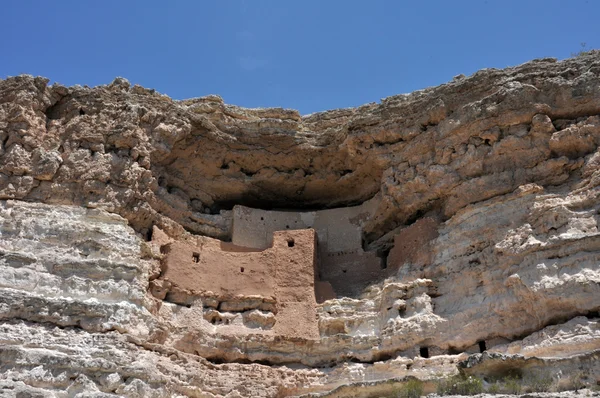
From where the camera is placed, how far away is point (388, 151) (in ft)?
57.0

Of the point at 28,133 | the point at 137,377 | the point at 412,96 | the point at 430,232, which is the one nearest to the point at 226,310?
the point at 137,377

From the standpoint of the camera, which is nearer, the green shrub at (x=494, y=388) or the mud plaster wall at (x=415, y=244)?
the green shrub at (x=494, y=388)

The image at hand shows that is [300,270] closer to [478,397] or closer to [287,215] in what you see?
[287,215]

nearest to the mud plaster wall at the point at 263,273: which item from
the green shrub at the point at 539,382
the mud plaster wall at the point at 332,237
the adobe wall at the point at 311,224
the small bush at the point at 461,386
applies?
the mud plaster wall at the point at 332,237

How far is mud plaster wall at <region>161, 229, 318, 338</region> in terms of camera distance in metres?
15.2

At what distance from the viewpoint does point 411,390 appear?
40.3 ft

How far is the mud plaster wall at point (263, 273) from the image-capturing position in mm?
15242

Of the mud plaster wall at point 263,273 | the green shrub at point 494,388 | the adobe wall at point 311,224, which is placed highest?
the adobe wall at point 311,224

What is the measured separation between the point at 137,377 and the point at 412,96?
9.32 metres

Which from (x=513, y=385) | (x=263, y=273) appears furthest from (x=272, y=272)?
(x=513, y=385)

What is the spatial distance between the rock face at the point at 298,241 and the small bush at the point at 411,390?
35 centimetres

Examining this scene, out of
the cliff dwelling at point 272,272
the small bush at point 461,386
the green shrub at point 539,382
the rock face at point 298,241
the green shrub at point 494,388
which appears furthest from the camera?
the cliff dwelling at point 272,272

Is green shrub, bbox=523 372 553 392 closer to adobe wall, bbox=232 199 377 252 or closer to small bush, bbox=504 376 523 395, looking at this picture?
small bush, bbox=504 376 523 395

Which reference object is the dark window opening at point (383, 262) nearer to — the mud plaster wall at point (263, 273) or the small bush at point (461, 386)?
the mud plaster wall at point (263, 273)
